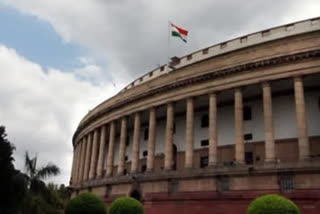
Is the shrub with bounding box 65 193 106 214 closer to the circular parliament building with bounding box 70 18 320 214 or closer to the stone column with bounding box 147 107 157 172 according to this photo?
→ the circular parliament building with bounding box 70 18 320 214

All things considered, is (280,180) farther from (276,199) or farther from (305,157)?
(276,199)

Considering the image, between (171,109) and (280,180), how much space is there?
13094mm

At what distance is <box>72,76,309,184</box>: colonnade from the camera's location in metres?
28.7

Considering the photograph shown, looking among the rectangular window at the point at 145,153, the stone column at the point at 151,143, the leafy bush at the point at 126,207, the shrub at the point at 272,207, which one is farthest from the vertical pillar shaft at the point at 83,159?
the shrub at the point at 272,207

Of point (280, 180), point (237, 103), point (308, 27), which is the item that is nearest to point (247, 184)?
point (280, 180)

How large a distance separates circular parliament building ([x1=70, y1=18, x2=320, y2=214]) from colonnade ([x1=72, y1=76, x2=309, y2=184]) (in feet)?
0.26

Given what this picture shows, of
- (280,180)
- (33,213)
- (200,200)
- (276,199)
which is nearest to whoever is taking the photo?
(276,199)

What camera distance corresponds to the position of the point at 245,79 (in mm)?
31547

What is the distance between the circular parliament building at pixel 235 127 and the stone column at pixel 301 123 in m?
0.07

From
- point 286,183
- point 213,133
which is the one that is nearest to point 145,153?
point 213,133

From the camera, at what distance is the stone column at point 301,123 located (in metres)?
27.2

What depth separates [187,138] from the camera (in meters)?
34.1

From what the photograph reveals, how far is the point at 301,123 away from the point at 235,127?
17.7ft

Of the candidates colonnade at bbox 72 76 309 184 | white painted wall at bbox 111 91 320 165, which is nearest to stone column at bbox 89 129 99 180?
colonnade at bbox 72 76 309 184
